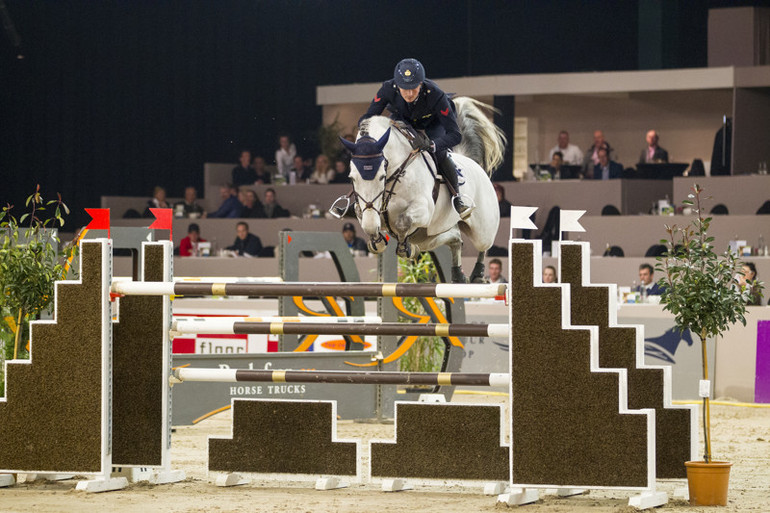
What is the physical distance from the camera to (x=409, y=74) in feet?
14.7

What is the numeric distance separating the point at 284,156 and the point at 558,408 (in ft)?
31.7

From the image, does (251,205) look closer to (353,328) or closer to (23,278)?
(23,278)

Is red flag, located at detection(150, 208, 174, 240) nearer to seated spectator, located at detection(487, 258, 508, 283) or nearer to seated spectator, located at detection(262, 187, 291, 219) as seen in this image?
seated spectator, located at detection(487, 258, 508, 283)

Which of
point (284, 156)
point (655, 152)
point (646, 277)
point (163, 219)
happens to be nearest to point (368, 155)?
point (163, 219)

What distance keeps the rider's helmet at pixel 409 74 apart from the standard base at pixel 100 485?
219cm

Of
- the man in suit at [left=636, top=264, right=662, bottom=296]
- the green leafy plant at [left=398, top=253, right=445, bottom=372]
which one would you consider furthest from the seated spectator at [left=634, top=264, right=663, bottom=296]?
the green leafy plant at [left=398, top=253, right=445, bottom=372]

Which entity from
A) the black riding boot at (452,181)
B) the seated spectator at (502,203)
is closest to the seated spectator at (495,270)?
the seated spectator at (502,203)

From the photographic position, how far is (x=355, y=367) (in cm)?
785

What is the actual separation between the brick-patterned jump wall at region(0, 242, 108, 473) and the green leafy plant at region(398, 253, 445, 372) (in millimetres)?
3702

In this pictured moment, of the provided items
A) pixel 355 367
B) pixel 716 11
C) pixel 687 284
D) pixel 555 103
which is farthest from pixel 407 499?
pixel 555 103

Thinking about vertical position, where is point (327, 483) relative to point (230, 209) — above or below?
below

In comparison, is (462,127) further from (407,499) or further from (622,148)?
(622,148)

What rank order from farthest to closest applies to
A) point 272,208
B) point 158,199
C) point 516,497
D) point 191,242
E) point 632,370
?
point 272,208 → point 158,199 → point 191,242 → point 632,370 → point 516,497

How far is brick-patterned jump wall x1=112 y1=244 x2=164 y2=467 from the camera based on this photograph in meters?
4.96
